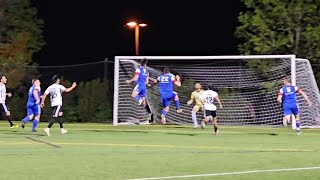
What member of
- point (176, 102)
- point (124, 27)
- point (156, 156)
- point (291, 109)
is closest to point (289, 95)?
point (291, 109)

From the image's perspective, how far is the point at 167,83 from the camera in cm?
2652

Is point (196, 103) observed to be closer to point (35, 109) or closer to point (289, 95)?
point (289, 95)

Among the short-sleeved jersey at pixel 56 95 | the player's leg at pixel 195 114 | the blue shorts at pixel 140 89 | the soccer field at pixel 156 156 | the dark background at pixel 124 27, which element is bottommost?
the soccer field at pixel 156 156

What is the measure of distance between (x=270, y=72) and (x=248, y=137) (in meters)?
7.71

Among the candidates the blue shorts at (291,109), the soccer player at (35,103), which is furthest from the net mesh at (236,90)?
the soccer player at (35,103)

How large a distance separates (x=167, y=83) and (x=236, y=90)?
3.14 metres

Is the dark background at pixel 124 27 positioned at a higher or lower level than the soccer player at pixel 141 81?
higher

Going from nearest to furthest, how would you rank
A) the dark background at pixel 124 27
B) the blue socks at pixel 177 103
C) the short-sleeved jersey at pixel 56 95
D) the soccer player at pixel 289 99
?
the short-sleeved jersey at pixel 56 95
the soccer player at pixel 289 99
the blue socks at pixel 177 103
the dark background at pixel 124 27

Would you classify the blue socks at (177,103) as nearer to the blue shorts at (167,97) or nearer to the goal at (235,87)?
the blue shorts at (167,97)

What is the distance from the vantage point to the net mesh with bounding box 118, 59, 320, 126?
2658 cm

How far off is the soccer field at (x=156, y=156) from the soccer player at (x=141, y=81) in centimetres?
549

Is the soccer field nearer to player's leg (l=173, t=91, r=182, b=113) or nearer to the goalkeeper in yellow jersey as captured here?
the goalkeeper in yellow jersey

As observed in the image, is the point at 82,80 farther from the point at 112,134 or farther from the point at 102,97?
the point at 112,134

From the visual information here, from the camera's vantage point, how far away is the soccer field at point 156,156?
11.4 m
